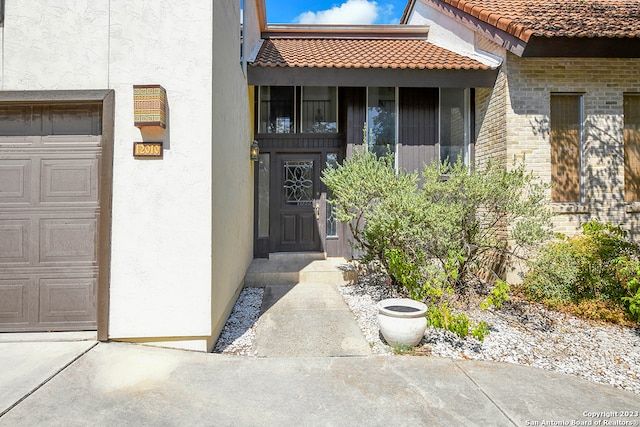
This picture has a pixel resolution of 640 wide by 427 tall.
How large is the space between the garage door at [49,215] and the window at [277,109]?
14.5 feet

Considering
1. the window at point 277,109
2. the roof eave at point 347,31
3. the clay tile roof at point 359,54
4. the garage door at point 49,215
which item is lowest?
the garage door at point 49,215

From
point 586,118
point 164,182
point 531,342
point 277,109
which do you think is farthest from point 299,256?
point 586,118

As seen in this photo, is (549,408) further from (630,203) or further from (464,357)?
(630,203)

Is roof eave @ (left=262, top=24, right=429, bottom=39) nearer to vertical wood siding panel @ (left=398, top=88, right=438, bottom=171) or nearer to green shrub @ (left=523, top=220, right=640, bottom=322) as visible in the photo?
vertical wood siding panel @ (left=398, top=88, right=438, bottom=171)

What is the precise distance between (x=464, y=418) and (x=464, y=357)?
1.24 meters

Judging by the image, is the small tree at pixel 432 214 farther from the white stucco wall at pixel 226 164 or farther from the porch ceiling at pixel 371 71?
the porch ceiling at pixel 371 71

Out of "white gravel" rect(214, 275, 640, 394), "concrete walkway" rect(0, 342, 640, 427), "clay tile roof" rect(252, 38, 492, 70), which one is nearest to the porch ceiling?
"clay tile roof" rect(252, 38, 492, 70)

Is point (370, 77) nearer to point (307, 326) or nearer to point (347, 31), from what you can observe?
point (347, 31)

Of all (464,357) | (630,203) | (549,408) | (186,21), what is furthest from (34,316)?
(630,203)

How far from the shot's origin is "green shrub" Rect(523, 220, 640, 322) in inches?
192

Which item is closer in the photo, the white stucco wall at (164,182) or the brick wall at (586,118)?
the white stucco wall at (164,182)

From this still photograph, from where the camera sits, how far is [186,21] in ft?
11.4

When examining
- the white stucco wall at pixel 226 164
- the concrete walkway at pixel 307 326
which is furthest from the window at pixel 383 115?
the concrete walkway at pixel 307 326

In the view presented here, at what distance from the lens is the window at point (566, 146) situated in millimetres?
6273
